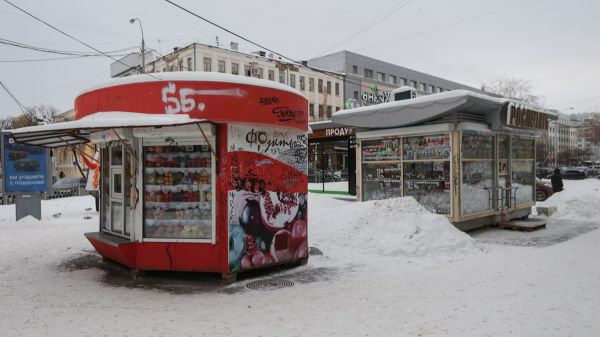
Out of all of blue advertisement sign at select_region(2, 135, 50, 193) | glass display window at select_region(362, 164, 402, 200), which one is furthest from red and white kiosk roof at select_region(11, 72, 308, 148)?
blue advertisement sign at select_region(2, 135, 50, 193)

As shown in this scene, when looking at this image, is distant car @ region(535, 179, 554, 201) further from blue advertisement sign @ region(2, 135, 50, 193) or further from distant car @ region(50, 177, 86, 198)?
distant car @ region(50, 177, 86, 198)

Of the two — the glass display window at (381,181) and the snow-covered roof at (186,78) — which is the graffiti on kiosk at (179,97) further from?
the glass display window at (381,181)

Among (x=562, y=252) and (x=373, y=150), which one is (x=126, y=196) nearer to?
(x=373, y=150)

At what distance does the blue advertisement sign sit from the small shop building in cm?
1028

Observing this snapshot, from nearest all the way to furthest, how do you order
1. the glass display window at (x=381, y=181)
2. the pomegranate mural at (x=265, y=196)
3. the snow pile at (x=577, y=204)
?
the pomegranate mural at (x=265, y=196), the glass display window at (x=381, y=181), the snow pile at (x=577, y=204)

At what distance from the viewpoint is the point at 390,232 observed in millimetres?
9711

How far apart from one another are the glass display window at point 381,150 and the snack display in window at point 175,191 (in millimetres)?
7093

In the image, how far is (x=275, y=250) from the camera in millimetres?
7527

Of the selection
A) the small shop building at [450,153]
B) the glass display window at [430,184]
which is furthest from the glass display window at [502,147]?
the glass display window at [430,184]

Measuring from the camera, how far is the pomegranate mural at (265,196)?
7.00 metres

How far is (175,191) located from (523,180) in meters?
12.1

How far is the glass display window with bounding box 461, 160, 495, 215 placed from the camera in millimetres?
11711

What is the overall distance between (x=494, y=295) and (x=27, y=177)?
14.9m

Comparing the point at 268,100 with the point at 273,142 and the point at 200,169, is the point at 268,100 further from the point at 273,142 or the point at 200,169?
the point at 200,169
